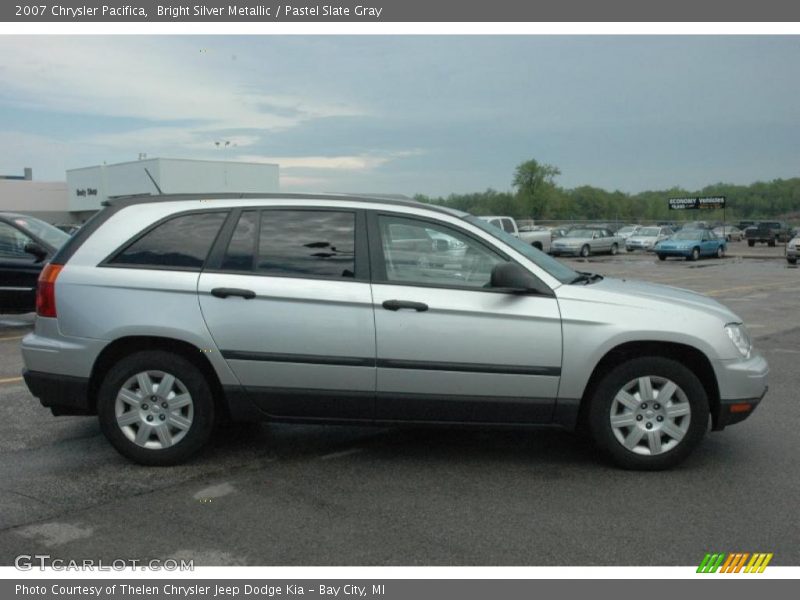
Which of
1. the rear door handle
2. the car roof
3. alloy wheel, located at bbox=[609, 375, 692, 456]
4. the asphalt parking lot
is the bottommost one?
the asphalt parking lot

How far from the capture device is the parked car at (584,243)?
39.0 metres

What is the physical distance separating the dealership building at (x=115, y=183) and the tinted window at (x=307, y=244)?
46.6m

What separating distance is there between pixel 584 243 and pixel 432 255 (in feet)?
116

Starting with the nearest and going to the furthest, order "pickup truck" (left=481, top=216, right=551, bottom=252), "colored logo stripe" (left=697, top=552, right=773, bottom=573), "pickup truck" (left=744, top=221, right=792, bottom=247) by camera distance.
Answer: "colored logo stripe" (left=697, top=552, right=773, bottom=573), "pickup truck" (left=481, top=216, right=551, bottom=252), "pickup truck" (left=744, top=221, right=792, bottom=247)

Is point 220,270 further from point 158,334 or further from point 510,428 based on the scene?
point 510,428

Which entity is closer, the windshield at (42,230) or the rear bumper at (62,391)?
the rear bumper at (62,391)

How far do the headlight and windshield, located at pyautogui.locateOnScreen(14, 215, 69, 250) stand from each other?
9.39m

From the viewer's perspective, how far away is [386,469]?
16.5ft

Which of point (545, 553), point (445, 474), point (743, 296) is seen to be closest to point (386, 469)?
point (445, 474)

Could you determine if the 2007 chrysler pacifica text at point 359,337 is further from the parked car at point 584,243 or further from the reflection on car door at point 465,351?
the parked car at point 584,243

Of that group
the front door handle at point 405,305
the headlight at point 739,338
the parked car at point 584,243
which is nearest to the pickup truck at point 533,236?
the parked car at point 584,243

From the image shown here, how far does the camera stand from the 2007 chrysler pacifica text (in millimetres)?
4801

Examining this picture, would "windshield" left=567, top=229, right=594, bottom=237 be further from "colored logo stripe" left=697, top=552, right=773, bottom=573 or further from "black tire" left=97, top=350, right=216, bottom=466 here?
"colored logo stripe" left=697, top=552, right=773, bottom=573

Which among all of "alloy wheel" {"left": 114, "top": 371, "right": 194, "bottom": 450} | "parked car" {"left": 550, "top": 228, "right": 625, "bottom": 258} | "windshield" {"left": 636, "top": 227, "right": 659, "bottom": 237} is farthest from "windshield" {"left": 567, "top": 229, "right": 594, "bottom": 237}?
"alloy wheel" {"left": 114, "top": 371, "right": 194, "bottom": 450}
